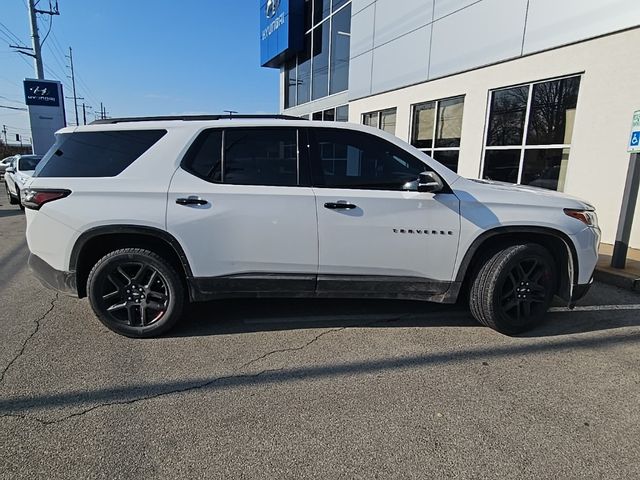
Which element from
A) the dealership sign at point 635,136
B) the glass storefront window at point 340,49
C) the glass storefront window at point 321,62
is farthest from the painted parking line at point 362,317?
the glass storefront window at point 321,62

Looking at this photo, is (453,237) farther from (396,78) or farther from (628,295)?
Answer: (396,78)

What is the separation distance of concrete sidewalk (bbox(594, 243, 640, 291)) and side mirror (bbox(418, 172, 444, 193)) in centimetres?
338

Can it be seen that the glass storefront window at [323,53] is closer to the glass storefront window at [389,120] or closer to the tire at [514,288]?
the glass storefront window at [389,120]

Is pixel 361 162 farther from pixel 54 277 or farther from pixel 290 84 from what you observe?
pixel 290 84

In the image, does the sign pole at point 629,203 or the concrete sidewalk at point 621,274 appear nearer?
the concrete sidewalk at point 621,274

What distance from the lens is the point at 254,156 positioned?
3.38 meters

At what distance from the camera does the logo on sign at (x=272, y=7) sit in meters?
17.0

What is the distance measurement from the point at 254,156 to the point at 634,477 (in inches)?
128

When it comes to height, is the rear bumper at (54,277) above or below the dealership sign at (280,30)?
below

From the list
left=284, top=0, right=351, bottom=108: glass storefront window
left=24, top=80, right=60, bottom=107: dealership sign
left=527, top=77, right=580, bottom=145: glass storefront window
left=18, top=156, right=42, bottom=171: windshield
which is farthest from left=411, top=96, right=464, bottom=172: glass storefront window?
left=24, top=80, right=60, bottom=107: dealership sign

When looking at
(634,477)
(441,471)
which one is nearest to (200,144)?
(441,471)

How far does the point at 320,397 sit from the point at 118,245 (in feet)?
7.35

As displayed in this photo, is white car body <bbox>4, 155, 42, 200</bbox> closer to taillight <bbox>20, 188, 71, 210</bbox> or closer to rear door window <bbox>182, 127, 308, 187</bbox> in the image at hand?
taillight <bbox>20, 188, 71, 210</bbox>

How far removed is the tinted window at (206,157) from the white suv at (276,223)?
10mm
